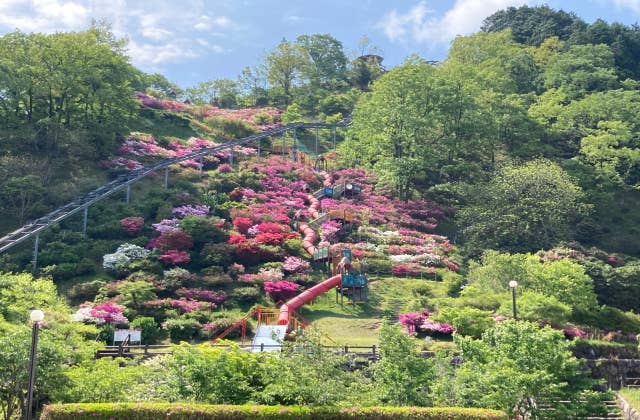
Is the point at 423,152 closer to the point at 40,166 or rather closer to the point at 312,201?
the point at 312,201

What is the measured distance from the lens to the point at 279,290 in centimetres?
3272

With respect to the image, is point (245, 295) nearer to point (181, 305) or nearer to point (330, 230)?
point (181, 305)

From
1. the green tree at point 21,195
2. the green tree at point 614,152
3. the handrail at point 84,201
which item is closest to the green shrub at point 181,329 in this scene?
the handrail at point 84,201

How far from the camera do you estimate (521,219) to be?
1693 inches

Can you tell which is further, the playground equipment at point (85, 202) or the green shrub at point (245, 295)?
the playground equipment at point (85, 202)

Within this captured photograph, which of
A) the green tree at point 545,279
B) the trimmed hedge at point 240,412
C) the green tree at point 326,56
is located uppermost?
the green tree at point 326,56

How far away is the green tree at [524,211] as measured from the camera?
4238 cm

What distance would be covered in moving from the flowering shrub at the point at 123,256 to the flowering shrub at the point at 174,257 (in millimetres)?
1008

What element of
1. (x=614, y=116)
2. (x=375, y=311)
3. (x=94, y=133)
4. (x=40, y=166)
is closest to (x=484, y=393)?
(x=375, y=311)

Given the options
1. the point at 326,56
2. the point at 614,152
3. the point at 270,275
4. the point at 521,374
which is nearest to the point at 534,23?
the point at 326,56

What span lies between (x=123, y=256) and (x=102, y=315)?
744 centimetres

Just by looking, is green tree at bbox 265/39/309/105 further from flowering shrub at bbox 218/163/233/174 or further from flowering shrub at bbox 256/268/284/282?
flowering shrub at bbox 256/268/284/282

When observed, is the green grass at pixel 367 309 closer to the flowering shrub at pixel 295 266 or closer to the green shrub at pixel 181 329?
the flowering shrub at pixel 295 266

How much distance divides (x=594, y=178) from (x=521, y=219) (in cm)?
1167
